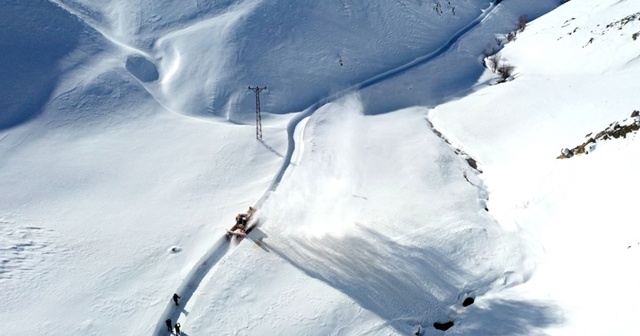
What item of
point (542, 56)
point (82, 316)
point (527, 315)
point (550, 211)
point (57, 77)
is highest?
point (542, 56)

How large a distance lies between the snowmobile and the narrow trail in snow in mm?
303

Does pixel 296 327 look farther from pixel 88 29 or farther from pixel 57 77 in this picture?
pixel 88 29

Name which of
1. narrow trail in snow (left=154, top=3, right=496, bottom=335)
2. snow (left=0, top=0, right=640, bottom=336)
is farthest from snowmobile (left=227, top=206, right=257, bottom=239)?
snow (left=0, top=0, right=640, bottom=336)

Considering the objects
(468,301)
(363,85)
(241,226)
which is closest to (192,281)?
(241,226)

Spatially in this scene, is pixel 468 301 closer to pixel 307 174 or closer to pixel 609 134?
pixel 609 134

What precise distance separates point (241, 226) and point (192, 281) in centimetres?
360

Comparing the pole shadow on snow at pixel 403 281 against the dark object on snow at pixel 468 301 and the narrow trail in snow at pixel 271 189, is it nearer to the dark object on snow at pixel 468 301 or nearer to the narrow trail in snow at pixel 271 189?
the dark object on snow at pixel 468 301

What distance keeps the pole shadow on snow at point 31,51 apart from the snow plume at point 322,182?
666 inches

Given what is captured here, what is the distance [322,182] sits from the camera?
28.7 m

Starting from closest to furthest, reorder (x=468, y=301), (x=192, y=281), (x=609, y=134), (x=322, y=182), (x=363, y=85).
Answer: (x=468, y=301), (x=192, y=281), (x=609, y=134), (x=322, y=182), (x=363, y=85)

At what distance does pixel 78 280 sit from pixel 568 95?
28.6 m

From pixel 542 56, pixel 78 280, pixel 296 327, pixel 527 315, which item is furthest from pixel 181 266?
pixel 542 56

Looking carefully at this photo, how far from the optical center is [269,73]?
41.4 m

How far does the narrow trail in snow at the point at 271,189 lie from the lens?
67.1ft
